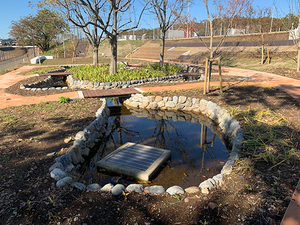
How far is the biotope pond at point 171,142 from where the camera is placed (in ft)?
13.6

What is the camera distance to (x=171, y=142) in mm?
5590

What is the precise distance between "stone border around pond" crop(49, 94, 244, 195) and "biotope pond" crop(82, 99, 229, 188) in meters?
0.26

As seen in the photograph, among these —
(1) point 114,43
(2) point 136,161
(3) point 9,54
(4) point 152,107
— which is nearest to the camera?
(2) point 136,161

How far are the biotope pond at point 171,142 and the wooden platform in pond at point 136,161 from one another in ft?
0.42

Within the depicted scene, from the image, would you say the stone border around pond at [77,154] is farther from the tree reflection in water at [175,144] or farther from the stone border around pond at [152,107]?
the tree reflection in water at [175,144]

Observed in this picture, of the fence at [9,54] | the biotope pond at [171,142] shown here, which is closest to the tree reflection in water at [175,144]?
the biotope pond at [171,142]

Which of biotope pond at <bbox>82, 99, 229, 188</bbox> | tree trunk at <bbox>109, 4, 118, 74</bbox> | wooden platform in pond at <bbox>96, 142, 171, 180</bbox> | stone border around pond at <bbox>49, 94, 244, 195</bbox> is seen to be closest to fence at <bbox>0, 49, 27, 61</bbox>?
tree trunk at <bbox>109, 4, 118, 74</bbox>

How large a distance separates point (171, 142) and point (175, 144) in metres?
0.15

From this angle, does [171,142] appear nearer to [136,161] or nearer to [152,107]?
[136,161]

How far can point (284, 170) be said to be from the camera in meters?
3.39

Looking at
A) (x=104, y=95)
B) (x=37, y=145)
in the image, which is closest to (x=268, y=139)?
(x=37, y=145)

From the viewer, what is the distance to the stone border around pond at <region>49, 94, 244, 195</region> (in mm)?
3234

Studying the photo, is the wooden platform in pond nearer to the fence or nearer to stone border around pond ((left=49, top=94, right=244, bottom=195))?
→ stone border around pond ((left=49, top=94, right=244, bottom=195))

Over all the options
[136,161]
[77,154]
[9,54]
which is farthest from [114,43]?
[9,54]
